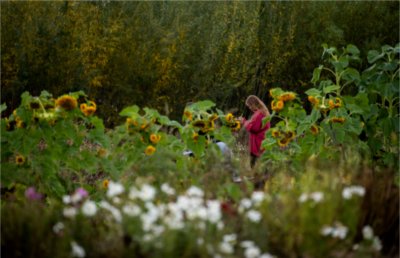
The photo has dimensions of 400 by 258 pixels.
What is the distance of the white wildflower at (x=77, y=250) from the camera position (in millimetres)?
2248

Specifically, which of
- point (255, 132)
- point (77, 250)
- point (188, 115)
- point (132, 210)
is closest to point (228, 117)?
point (188, 115)

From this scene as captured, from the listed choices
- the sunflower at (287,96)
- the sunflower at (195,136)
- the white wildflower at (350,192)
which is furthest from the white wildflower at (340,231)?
the sunflower at (287,96)

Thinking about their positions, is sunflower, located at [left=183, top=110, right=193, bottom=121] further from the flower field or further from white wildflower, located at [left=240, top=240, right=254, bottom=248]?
white wildflower, located at [left=240, top=240, right=254, bottom=248]

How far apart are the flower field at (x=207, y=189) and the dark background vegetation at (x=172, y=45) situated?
526cm

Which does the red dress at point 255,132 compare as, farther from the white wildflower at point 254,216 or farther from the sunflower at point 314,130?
the white wildflower at point 254,216

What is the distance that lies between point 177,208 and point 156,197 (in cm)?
38

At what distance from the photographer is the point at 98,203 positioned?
3.97 meters

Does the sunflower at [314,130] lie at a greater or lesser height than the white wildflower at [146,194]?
lesser

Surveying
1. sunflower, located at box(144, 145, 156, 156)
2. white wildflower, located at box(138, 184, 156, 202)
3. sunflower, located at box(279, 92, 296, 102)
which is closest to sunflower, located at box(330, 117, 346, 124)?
sunflower, located at box(279, 92, 296, 102)

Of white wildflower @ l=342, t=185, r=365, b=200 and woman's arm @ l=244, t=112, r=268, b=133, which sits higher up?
white wildflower @ l=342, t=185, r=365, b=200

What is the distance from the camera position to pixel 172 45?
10.6 m

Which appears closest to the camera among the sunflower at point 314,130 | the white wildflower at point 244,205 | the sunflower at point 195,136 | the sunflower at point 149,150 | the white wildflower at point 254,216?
the white wildflower at point 254,216

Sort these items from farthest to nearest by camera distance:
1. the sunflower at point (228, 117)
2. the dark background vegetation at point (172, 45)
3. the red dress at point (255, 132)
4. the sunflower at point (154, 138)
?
1. the dark background vegetation at point (172, 45)
2. the red dress at point (255, 132)
3. the sunflower at point (228, 117)
4. the sunflower at point (154, 138)

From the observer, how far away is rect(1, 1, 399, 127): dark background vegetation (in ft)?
30.7
